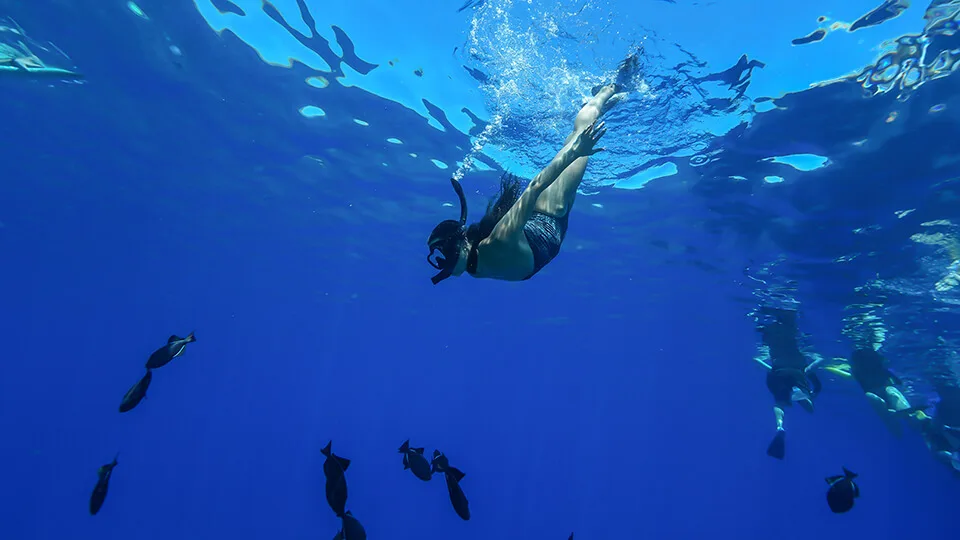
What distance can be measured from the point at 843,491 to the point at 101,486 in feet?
29.0

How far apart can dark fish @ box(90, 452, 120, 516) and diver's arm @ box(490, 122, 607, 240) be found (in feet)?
16.3

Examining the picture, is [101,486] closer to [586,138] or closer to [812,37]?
[586,138]

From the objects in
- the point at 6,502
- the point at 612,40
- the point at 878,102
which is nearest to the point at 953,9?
the point at 878,102

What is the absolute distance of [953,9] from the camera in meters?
7.17

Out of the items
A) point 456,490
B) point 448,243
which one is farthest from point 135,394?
point 448,243

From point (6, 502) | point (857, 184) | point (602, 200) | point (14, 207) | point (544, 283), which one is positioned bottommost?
point (6, 502)

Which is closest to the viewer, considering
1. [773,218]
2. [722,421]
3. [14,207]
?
[773,218]

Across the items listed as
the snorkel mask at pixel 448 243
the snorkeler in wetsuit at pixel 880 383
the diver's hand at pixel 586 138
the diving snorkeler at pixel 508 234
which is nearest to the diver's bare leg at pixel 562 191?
the diving snorkeler at pixel 508 234

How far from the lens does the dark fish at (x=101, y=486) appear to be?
5.25 metres

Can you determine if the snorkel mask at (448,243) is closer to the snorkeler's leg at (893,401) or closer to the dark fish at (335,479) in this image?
the dark fish at (335,479)

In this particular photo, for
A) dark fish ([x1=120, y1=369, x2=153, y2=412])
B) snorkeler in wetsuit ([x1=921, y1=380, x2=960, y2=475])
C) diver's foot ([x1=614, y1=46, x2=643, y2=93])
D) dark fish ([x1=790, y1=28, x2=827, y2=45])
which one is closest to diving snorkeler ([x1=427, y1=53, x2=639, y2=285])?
dark fish ([x1=120, y1=369, x2=153, y2=412])

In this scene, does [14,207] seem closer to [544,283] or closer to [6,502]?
[544,283]

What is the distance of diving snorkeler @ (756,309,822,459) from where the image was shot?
12961 mm

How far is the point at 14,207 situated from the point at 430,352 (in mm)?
36753
